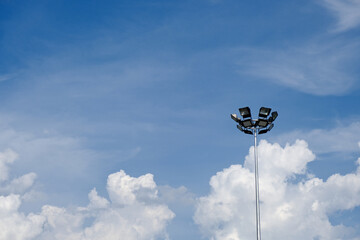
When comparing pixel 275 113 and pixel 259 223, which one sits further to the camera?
pixel 275 113

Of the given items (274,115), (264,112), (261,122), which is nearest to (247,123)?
(261,122)

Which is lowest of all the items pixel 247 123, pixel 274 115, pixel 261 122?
pixel 247 123

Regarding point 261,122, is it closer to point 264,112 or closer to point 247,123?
point 264,112

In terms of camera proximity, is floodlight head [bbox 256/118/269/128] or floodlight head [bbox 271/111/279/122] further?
floodlight head [bbox 271/111/279/122]

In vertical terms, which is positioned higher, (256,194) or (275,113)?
(275,113)

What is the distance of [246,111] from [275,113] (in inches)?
93.0

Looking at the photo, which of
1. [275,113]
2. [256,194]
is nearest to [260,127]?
[275,113]

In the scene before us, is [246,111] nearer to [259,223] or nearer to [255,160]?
[255,160]

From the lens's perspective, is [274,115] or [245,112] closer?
[245,112]

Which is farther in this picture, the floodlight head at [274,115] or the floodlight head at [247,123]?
the floodlight head at [274,115]

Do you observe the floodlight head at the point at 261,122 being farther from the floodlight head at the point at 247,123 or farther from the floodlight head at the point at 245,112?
the floodlight head at the point at 245,112

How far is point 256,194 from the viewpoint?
3597cm

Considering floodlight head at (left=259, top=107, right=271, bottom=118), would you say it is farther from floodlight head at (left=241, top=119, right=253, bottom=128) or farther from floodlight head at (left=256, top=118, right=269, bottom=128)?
floodlight head at (left=241, top=119, right=253, bottom=128)

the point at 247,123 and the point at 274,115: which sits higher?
the point at 274,115
